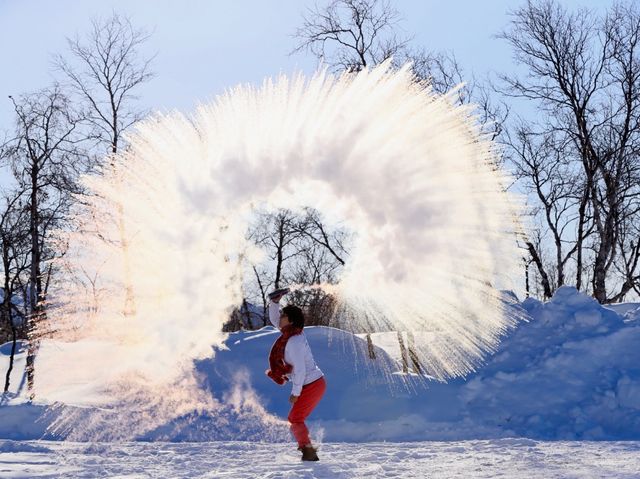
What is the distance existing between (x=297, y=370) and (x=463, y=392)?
243 inches

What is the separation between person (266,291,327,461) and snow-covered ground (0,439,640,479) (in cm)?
44

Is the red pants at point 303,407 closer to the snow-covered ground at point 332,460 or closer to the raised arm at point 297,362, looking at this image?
the raised arm at point 297,362

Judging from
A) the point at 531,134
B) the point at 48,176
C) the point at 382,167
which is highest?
the point at 531,134

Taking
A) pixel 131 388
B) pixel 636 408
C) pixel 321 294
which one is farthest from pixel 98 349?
pixel 636 408

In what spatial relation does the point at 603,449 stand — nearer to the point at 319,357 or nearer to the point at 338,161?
the point at 338,161

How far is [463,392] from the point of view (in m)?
13.6

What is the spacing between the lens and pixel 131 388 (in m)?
14.1

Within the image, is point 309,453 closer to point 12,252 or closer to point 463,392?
point 463,392

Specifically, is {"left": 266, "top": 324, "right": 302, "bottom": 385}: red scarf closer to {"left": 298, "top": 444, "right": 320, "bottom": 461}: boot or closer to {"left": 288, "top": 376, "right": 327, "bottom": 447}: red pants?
{"left": 288, "top": 376, "right": 327, "bottom": 447}: red pants

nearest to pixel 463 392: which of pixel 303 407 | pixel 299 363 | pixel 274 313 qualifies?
pixel 274 313

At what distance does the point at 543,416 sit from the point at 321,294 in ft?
31.3

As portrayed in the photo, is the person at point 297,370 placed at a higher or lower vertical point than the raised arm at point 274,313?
lower

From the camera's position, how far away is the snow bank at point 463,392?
1202 cm

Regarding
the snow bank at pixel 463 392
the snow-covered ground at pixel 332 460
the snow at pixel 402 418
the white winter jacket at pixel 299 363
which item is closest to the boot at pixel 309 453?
the snow-covered ground at pixel 332 460
